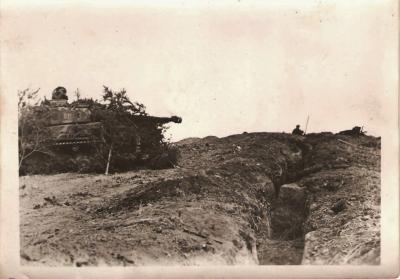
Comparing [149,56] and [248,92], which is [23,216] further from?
[248,92]

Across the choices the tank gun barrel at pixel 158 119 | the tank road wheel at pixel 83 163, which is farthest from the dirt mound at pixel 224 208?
the tank gun barrel at pixel 158 119

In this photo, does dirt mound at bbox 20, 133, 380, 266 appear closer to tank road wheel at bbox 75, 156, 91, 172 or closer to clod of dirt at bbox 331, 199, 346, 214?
clod of dirt at bbox 331, 199, 346, 214

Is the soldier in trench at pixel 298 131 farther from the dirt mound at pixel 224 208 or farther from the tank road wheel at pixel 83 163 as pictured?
the tank road wheel at pixel 83 163

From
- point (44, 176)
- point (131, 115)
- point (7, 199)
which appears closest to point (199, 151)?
point (131, 115)

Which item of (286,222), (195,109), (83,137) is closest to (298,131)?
(286,222)

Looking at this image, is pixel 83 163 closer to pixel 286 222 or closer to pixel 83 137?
pixel 83 137

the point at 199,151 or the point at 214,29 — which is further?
the point at 199,151
